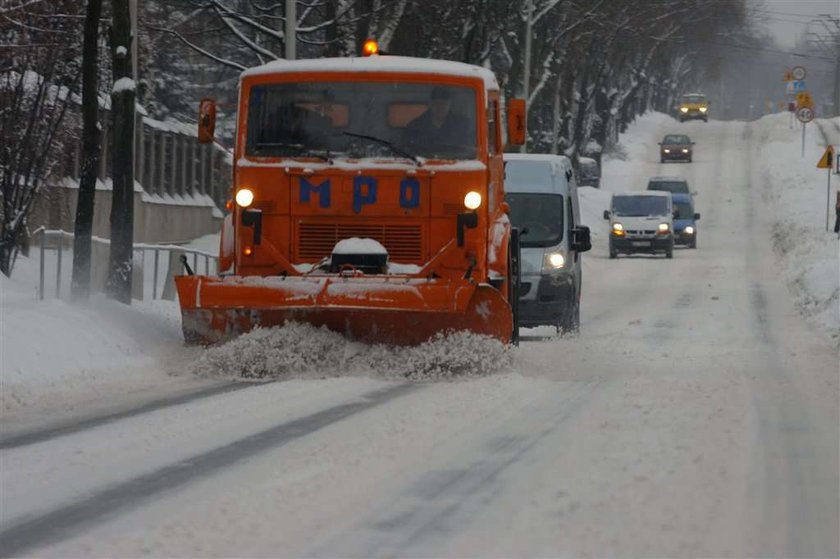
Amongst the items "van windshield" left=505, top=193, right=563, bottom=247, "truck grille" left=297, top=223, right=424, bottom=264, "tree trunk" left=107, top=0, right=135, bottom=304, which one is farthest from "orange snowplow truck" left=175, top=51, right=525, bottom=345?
"van windshield" left=505, top=193, right=563, bottom=247

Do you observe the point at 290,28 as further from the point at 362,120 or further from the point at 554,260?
the point at 362,120

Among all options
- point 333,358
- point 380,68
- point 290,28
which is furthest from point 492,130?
point 290,28

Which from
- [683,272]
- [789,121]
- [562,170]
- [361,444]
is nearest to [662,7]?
[789,121]

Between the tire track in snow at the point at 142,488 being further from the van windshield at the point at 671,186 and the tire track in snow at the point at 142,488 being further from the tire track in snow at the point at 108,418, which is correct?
the van windshield at the point at 671,186

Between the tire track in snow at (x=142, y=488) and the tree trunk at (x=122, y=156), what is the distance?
366 inches

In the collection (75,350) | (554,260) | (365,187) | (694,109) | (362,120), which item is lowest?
(75,350)

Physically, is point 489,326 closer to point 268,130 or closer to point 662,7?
point 268,130

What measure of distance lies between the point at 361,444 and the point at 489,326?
440 cm

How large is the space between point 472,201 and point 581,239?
6663 mm

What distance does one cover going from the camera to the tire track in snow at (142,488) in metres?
6.73

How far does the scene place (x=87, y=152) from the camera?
62.4 feet

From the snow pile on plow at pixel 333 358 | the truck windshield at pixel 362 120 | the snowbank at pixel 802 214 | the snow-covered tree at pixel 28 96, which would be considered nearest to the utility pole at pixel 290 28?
the snow-covered tree at pixel 28 96

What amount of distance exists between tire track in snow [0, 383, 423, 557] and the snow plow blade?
217cm

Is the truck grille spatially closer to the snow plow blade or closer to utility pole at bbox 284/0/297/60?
the snow plow blade
